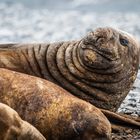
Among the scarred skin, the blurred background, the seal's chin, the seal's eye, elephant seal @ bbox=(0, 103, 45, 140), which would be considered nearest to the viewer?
elephant seal @ bbox=(0, 103, 45, 140)

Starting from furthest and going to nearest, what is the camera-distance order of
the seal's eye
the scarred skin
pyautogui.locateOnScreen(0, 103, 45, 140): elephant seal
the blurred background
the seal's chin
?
the blurred background, the seal's eye, the seal's chin, the scarred skin, pyautogui.locateOnScreen(0, 103, 45, 140): elephant seal

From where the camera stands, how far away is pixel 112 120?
1059 cm

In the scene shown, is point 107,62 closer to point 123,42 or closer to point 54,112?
point 123,42

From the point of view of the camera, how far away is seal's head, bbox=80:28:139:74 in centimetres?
1103

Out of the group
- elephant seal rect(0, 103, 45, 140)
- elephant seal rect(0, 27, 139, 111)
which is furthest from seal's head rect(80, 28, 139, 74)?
elephant seal rect(0, 103, 45, 140)

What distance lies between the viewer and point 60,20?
1576 inches

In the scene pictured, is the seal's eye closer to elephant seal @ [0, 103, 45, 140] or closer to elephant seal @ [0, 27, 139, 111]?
elephant seal @ [0, 27, 139, 111]

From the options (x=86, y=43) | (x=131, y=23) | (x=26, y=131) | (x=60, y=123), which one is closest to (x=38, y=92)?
(x=60, y=123)

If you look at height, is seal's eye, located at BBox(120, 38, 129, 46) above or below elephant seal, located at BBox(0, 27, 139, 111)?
above

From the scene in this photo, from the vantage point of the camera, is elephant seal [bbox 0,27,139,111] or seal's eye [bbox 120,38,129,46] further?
seal's eye [bbox 120,38,129,46]

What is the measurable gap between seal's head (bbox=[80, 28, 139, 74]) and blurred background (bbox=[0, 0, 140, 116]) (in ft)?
52.3

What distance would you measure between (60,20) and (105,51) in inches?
1145

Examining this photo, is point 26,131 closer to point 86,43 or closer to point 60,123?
point 60,123

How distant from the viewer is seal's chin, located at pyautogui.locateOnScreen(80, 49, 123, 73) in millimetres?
11008
